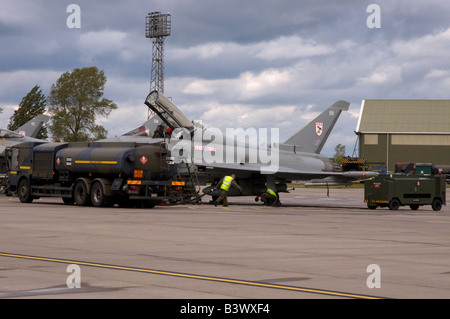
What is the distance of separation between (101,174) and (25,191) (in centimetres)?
467

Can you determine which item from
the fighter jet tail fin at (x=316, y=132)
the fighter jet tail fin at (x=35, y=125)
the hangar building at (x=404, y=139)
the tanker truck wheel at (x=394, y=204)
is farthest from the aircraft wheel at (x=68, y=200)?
the hangar building at (x=404, y=139)

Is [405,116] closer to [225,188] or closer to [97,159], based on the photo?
[225,188]

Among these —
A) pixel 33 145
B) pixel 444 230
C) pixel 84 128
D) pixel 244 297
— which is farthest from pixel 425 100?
pixel 244 297

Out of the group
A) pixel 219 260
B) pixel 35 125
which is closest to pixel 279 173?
pixel 219 260

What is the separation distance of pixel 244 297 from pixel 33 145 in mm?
25694

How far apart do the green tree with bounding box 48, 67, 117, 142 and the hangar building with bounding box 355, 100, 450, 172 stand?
33.3m

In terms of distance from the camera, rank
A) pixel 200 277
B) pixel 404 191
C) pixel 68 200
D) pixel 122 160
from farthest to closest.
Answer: pixel 68 200 → pixel 404 191 → pixel 122 160 → pixel 200 277

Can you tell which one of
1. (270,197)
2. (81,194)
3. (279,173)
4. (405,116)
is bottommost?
(270,197)

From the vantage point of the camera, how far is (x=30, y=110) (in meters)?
97.9

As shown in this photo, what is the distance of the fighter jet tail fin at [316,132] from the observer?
120 ft

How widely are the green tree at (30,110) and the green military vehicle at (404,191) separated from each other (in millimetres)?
72628

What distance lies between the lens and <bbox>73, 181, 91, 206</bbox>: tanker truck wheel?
1125 inches

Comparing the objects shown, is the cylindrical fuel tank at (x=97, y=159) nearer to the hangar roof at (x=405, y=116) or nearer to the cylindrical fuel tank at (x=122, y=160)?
the cylindrical fuel tank at (x=122, y=160)

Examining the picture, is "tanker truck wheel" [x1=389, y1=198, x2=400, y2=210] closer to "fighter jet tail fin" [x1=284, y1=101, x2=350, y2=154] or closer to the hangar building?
"fighter jet tail fin" [x1=284, y1=101, x2=350, y2=154]
